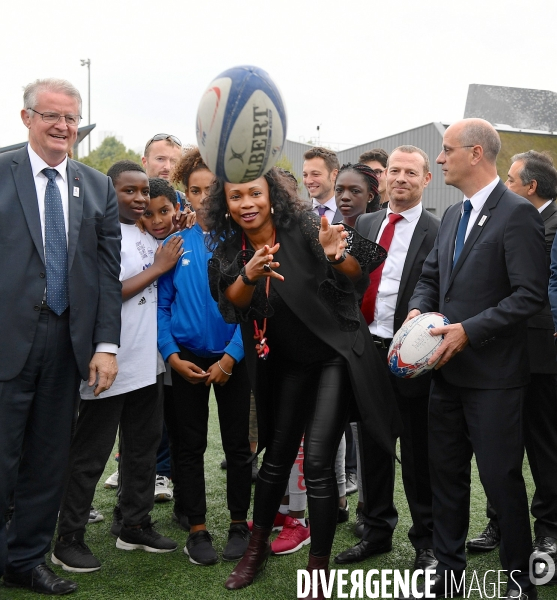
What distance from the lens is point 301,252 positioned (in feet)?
12.2

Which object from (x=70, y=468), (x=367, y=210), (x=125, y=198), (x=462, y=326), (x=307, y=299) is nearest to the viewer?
(x=462, y=326)

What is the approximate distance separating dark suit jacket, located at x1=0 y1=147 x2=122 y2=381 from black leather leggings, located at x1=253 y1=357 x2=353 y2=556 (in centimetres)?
103

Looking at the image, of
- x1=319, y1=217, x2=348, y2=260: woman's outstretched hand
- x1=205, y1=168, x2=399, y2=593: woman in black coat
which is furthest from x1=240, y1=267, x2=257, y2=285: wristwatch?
x1=319, y1=217, x2=348, y2=260: woman's outstretched hand

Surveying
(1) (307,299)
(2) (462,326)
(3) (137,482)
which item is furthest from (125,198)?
(2) (462,326)

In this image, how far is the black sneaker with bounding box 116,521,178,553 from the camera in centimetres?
431

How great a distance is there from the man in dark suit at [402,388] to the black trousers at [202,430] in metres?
0.76

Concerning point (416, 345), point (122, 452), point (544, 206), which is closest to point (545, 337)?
point (544, 206)

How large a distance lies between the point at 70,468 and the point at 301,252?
1.88 m

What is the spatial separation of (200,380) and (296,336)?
2.55 feet

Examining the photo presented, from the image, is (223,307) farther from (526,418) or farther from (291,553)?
(526,418)

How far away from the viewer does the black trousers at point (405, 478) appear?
13.2ft

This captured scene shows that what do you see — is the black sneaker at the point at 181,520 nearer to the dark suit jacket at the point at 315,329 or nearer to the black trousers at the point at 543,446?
the dark suit jacket at the point at 315,329

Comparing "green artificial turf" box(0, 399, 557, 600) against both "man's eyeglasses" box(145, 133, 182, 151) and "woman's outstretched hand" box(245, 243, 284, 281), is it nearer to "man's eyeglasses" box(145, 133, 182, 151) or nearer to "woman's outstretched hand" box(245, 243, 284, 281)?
"woman's outstretched hand" box(245, 243, 284, 281)

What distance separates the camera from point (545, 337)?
14.6 ft
